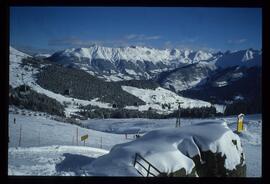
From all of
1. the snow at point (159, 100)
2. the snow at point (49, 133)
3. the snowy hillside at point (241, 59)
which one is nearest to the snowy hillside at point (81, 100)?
the snow at point (159, 100)

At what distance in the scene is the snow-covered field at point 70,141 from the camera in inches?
226

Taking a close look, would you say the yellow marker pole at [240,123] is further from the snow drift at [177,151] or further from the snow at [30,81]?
the snow at [30,81]

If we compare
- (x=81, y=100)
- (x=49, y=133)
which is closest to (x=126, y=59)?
(x=81, y=100)

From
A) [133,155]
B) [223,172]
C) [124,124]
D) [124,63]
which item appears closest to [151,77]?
[124,63]

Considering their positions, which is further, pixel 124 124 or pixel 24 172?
pixel 124 124

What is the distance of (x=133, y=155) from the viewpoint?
223 inches

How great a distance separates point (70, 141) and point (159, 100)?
152 cm

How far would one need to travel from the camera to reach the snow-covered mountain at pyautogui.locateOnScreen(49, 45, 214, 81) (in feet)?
20.3

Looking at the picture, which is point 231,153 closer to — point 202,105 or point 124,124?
point 202,105

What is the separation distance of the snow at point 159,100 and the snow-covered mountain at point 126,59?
36cm

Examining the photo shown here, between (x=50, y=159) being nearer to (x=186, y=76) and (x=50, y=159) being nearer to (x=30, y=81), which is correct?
(x=30, y=81)

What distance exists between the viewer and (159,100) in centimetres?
615

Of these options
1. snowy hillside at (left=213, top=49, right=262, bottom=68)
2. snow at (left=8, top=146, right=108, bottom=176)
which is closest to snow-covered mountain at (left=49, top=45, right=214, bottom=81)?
snowy hillside at (left=213, top=49, right=262, bottom=68)
